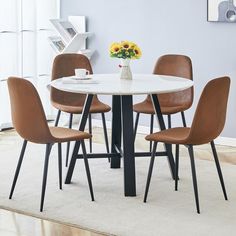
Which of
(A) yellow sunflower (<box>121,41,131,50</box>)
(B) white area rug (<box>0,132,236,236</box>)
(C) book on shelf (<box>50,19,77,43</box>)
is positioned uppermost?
(C) book on shelf (<box>50,19,77,43</box>)

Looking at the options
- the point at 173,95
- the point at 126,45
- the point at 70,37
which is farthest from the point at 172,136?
the point at 70,37

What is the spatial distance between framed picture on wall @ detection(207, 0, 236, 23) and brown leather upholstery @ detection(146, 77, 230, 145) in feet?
5.47

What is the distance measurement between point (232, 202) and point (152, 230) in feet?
2.42

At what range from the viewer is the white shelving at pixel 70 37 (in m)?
6.04

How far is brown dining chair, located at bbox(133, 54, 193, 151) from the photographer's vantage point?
4.86m

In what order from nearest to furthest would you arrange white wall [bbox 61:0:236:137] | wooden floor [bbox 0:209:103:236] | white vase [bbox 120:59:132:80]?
wooden floor [bbox 0:209:103:236], white vase [bbox 120:59:132:80], white wall [bbox 61:0:236:137]

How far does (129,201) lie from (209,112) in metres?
0.79

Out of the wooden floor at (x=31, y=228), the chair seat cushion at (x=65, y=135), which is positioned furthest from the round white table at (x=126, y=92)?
the wooden floor at (x=31, y=228)

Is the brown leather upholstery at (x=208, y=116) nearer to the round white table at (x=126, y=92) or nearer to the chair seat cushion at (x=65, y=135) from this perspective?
the round white table at (x=126, y=92)

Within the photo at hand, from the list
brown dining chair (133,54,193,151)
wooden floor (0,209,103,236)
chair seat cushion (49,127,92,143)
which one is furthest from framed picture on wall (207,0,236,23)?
wooden floor (0,209,103,236)

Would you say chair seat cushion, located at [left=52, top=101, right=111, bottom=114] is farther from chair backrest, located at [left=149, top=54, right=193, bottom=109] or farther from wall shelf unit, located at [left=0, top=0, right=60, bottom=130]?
wall shelf unit, located at [left=0, top=0, right=60, bottom=130]

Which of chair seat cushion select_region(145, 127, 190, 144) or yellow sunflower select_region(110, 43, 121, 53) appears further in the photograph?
yellow sunflower select_region(110, 43, 121, 53)

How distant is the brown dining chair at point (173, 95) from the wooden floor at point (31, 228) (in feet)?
4.90

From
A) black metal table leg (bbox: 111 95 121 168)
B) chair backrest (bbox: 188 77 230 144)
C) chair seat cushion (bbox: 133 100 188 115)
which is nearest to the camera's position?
chair backrest (bbox: 188 77 230 144)
